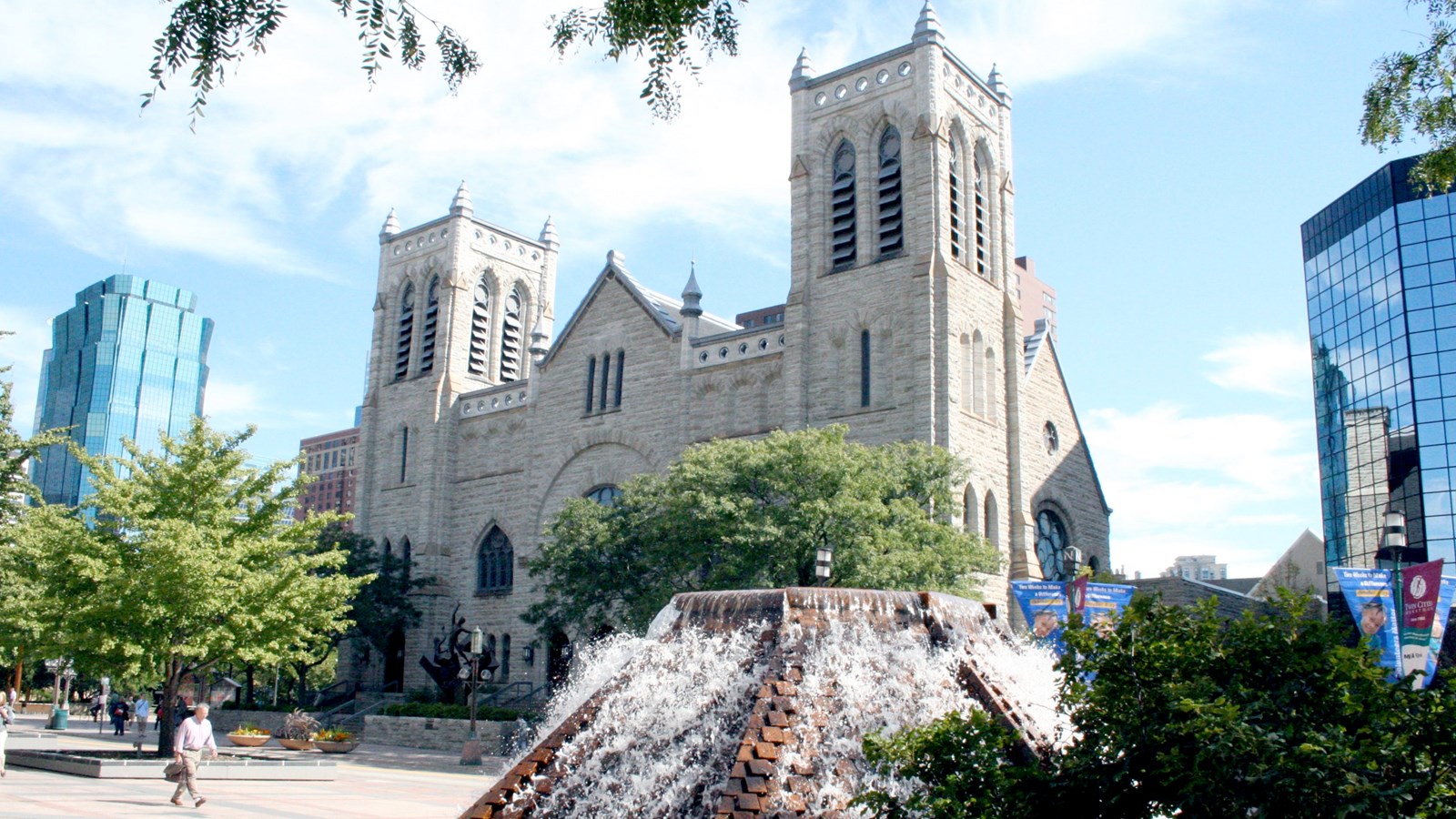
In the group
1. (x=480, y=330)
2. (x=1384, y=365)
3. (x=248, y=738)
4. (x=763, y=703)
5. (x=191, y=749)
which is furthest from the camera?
(x=1384, y=365)

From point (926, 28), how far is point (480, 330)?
1010 inches

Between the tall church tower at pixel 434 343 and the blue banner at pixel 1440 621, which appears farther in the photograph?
the tall church tower at pixel 434 343

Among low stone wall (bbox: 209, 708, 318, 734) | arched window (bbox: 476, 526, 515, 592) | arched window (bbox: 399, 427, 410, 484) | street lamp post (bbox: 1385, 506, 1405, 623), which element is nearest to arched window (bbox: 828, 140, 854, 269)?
arched window (bbox: 476, 526, 515, 592)

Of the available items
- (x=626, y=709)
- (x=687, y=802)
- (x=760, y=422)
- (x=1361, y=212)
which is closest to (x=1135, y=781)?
(x=687, y=802)

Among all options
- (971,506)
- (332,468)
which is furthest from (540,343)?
(332,468)

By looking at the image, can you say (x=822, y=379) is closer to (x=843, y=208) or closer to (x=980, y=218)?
(x=843, y=208)

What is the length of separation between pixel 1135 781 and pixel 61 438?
34.4 meters

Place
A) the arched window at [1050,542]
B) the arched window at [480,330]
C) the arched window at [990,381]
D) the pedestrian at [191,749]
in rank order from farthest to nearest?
the arched window at [480,330], the arched window at [1050,542], the arched window at [990,381], the pedestrian at [191,749]

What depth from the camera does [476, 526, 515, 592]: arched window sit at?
4894 centimetres

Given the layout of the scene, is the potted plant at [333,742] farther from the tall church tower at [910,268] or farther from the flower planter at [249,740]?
the tall church tower at [910,268]

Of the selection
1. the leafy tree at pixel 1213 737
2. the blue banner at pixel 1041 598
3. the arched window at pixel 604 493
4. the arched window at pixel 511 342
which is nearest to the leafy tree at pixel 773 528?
the blue banner at pixel 1041 598

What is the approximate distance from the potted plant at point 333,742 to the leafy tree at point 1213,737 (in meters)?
29.8

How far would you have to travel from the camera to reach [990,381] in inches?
1554

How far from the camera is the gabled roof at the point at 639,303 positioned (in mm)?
45312
